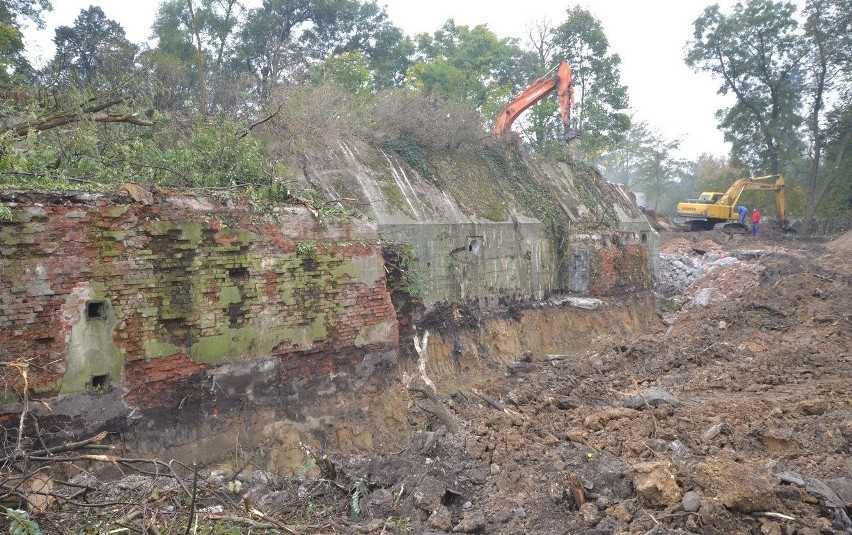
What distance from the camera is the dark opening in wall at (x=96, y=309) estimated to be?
609cm

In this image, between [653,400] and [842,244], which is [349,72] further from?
[842,244]

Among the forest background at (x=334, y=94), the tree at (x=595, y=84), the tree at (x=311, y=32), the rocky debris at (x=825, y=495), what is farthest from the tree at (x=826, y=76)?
the rocky debris at (x=825, y=495)

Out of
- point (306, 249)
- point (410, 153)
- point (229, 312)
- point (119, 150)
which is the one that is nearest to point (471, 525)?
point (229, 312)

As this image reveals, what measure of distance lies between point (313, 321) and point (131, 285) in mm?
2333

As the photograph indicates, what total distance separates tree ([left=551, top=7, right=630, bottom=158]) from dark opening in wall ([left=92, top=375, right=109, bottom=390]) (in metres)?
23.6

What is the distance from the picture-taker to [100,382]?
6172 millimetres

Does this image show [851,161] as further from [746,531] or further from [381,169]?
[746,531]

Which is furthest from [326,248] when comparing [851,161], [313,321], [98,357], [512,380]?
[851,161]

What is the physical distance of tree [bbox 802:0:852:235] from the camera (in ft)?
93.9

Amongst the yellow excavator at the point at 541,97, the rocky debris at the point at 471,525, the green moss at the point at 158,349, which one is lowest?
the rocky debris at the point at 471,525

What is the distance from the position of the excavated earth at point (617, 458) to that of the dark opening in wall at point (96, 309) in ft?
6.57

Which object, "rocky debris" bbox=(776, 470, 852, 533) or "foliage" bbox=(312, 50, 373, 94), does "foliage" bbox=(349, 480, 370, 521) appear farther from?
"foliage" bbox=(312, 50, 373, 94)

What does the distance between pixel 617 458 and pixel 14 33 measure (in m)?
17.9

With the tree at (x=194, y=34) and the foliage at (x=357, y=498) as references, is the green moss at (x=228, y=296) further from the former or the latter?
the tree at (x=194, y=34)
